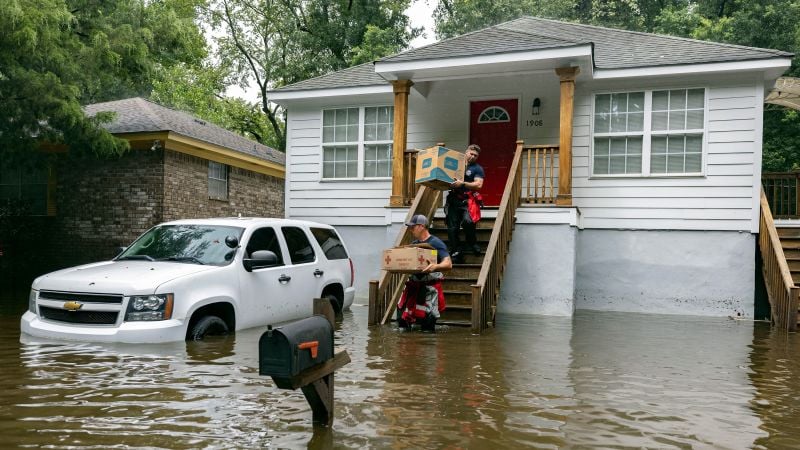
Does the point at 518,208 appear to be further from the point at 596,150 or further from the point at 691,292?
the point at 691,292

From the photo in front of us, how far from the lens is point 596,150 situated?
1314 cm

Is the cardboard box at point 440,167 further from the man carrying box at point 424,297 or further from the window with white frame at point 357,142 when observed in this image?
the window with white frame at point 357,142

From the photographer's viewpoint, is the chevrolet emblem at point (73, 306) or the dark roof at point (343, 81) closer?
the chevrolet emblem at point (73, 306)

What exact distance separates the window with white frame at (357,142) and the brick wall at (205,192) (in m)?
4.07

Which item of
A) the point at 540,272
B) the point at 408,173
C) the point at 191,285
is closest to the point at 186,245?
the point at 191,285

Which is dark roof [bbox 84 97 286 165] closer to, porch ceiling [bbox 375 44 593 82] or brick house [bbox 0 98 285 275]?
brick house [bbox 0 98 285 275]

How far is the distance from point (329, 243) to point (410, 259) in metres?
1.65

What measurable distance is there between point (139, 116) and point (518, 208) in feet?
34.7

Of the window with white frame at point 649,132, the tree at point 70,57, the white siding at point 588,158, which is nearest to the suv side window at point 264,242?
the white siding at point 588,158

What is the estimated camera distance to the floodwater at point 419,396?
4.24m

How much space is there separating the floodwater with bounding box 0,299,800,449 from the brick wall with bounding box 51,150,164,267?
27.2 feet

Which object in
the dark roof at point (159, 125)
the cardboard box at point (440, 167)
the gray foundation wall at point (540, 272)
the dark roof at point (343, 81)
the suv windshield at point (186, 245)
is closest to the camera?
the suv windshield at point (186, 245)

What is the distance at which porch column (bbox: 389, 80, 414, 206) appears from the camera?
12750 mm

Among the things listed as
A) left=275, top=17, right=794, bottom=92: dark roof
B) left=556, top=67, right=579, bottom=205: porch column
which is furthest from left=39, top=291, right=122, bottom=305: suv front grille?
left=556, top=67, right=579, bottom=205: porch column
